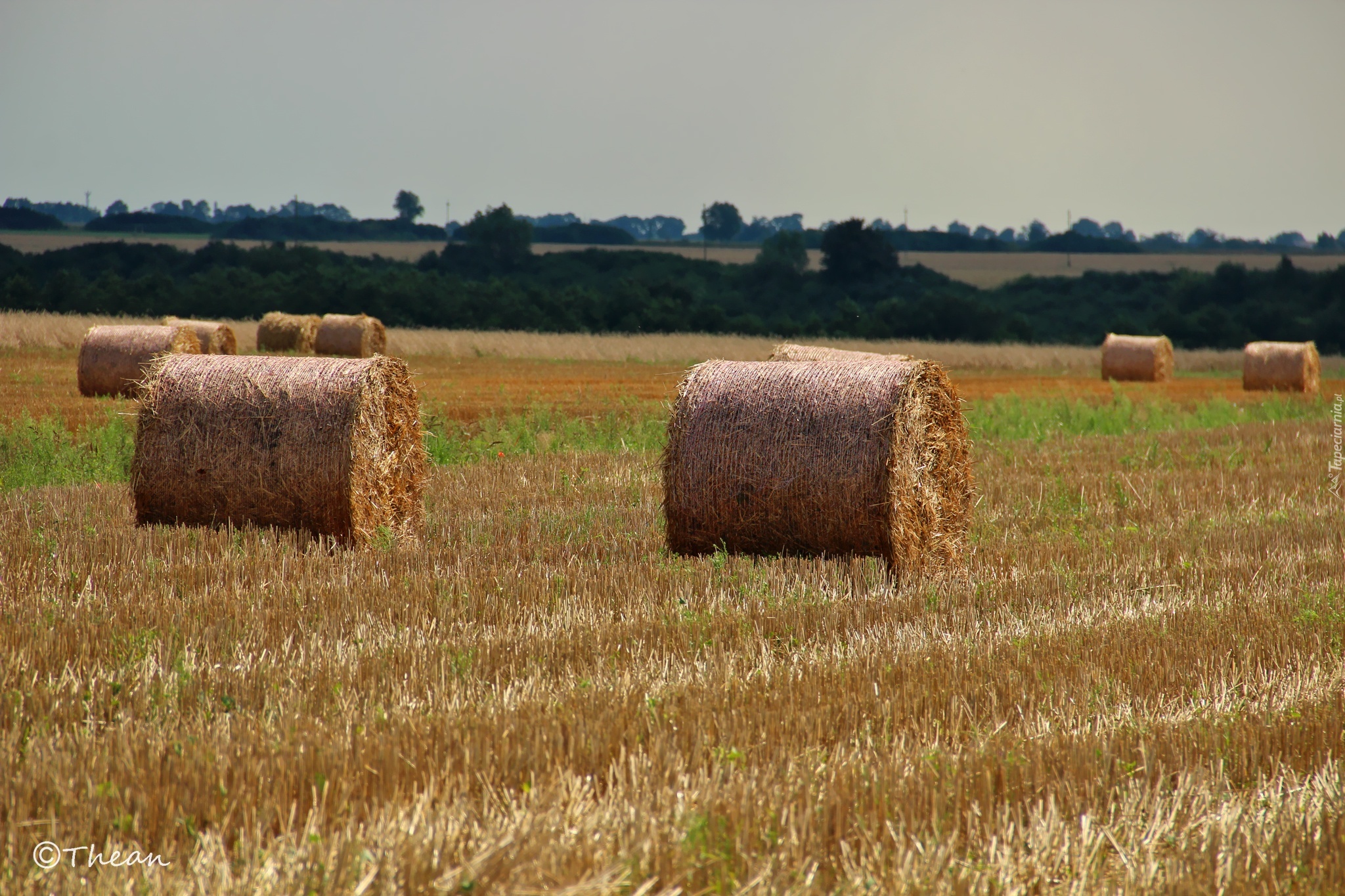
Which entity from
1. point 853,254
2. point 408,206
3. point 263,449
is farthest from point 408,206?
point 263,449

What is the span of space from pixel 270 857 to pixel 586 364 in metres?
32.3

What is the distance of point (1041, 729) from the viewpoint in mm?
4648

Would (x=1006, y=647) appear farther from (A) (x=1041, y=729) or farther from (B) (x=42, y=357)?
(B) (x=42, y=357)

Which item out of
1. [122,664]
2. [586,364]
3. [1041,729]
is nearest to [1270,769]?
[1041,729]

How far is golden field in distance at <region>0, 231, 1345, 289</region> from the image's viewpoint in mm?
78875

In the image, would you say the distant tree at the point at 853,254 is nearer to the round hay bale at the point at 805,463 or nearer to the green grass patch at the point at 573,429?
the green grass patch at the point at 573,429

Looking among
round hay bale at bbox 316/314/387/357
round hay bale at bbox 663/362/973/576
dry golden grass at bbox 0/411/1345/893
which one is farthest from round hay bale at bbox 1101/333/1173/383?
round hay bale at bbox 663/362/973/576

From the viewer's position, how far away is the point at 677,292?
211 ft

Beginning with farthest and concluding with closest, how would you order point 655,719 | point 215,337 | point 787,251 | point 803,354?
point 787,251, point 215,337, point 803,354, point 655,719

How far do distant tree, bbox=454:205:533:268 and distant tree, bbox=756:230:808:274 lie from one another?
13888 millimetres

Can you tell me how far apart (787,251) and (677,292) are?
663 inches

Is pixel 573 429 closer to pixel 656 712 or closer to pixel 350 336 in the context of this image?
pixel 656 712

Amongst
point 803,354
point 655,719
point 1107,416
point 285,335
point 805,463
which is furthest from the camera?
point 285,335

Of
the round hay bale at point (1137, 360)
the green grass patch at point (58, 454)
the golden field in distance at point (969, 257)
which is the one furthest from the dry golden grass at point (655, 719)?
the golden field in distance at point (969, 257)
